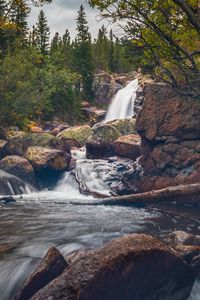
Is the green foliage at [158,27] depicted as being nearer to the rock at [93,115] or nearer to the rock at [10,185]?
the rock at [10,185]

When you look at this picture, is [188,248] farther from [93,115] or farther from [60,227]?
[93,115]

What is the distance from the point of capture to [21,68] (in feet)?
102

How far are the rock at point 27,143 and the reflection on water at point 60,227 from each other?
885 centimetres

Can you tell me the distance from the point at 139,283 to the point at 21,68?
26.5 m

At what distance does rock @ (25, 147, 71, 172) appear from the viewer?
80.2 feet

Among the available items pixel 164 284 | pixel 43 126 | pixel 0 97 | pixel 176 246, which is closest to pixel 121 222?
pixel 176 246

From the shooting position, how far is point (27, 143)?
28.9 m

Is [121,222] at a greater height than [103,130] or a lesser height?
lesser

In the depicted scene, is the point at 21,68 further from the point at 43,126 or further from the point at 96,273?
the point at 96,273

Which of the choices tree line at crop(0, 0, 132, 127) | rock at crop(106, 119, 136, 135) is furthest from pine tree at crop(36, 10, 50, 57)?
rock at crop(106, 119, 136, 135)

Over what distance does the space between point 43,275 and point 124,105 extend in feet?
142

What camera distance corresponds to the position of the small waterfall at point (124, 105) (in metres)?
47.9

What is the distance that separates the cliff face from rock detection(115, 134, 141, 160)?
4.36 metres

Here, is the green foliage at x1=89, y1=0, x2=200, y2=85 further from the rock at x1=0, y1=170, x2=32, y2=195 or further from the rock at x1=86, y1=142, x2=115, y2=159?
the rock at x1=86, y1=142, x2=115, y2=159
